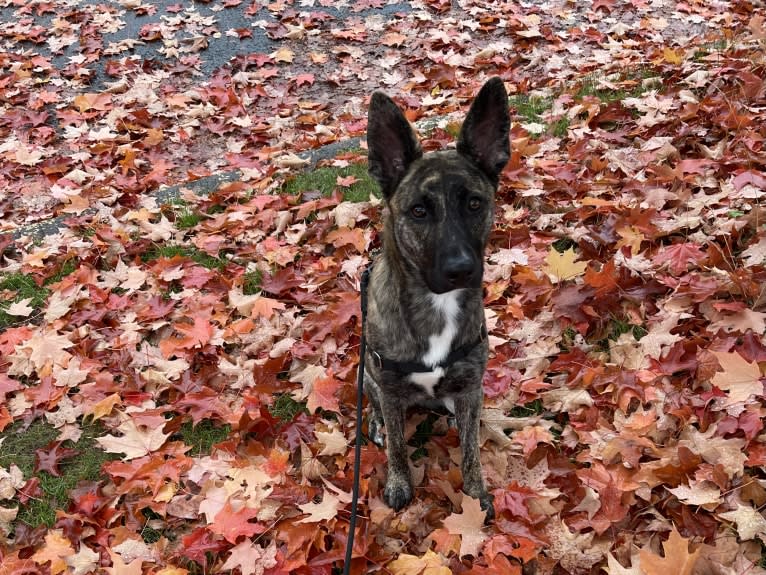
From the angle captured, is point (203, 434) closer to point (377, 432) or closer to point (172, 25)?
point (377, 432)

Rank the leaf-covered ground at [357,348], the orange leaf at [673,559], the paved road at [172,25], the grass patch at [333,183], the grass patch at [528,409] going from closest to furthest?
the orange leaf at [673,559], the leaf-covered ground at [357,348], the grass patch at [528,409], the grass patch at [333,183], the paved road at [172,25]

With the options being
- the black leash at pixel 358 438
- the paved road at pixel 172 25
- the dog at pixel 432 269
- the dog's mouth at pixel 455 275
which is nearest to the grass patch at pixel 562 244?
the dog at pixel 432 269

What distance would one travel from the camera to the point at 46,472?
389cm

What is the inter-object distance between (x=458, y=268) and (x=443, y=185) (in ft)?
1.53

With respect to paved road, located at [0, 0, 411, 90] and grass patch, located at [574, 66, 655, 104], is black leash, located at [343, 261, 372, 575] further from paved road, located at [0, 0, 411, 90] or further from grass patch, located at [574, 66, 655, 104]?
paved road, located at [0, 0, 411, 90]

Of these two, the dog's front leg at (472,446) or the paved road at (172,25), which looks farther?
the paved road at (172,25)

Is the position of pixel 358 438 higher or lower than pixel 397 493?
higher

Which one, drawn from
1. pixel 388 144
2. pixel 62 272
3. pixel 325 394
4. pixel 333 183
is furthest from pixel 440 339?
pixel 62 272

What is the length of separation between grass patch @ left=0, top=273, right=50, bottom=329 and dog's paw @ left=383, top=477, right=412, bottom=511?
3729 millimetres

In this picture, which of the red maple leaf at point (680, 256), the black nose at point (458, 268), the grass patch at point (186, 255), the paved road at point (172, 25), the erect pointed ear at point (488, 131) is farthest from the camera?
the paved road at point (172, 25)

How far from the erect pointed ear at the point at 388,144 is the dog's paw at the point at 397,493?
164 centimetres

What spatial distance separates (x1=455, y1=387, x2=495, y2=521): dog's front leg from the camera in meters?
3.37

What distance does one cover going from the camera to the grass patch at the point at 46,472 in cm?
364

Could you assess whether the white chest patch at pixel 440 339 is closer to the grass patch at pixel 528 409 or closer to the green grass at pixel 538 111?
the grass patch at pixel 528 409
